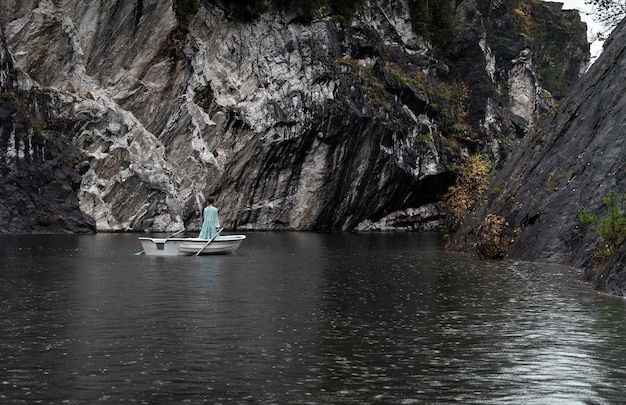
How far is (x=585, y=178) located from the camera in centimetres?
3500

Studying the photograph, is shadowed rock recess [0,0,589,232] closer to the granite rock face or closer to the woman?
the granite rock face

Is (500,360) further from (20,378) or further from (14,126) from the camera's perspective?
(14,126)

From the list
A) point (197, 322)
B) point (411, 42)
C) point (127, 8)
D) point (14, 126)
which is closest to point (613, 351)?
point (197, 322)

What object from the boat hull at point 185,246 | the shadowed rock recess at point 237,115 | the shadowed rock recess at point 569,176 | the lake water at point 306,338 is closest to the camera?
the lake water at point 306,338

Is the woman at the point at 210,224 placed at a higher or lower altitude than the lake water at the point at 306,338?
higher

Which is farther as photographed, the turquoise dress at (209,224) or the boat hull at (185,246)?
the turquoise dress at (209,224)

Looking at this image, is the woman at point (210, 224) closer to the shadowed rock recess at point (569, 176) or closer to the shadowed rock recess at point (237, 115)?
the shadowed rock recess at point (569, 176)

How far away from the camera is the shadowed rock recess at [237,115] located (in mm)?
69938

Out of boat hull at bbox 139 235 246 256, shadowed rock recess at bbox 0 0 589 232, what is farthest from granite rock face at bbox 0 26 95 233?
boat hull at bbox 139 235 246 256

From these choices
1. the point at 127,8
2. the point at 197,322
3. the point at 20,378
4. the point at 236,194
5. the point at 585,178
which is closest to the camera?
the point at 20,378

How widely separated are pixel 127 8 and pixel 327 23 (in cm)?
2346

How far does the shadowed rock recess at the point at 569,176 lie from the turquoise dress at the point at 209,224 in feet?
43.8

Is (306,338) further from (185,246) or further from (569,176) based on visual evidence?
(185,246)

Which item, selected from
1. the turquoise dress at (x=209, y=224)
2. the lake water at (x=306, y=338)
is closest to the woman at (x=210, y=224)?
the turquoise dress at (x=209, y=224)
